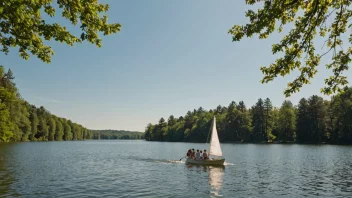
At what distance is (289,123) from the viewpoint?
13750 cm

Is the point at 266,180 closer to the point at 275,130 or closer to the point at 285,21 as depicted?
the point at 285,21

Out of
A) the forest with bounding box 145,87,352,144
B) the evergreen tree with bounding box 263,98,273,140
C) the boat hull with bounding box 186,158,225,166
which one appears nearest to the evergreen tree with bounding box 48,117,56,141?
the forest with bounding box 145,87,352,144

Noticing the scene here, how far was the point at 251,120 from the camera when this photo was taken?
155875mm

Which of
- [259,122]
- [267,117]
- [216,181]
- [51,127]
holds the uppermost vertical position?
[267,117]

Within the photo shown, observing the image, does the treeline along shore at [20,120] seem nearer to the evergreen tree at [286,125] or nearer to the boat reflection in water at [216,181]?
the boat reflection in water at [216,181]

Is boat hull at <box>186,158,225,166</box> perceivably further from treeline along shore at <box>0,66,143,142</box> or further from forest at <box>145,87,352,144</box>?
forest at <box>145,87,352,144</box>

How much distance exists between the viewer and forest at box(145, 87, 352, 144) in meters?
112

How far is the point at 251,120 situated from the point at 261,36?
149226 mm

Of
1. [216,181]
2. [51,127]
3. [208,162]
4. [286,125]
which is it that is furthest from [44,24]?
[51,127]

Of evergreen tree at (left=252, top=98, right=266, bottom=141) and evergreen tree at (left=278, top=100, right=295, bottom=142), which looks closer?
evergreen tree at (left=278, top=100, right=295, bottom=142)

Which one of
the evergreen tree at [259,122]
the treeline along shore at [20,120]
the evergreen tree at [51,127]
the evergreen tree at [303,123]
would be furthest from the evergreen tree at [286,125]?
the evergreen tree at [51,127]

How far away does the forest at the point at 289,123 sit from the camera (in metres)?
112

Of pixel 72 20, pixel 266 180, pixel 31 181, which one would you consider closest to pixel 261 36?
pixel 72 20

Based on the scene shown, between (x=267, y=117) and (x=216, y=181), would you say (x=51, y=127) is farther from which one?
(x=216, y=181)
